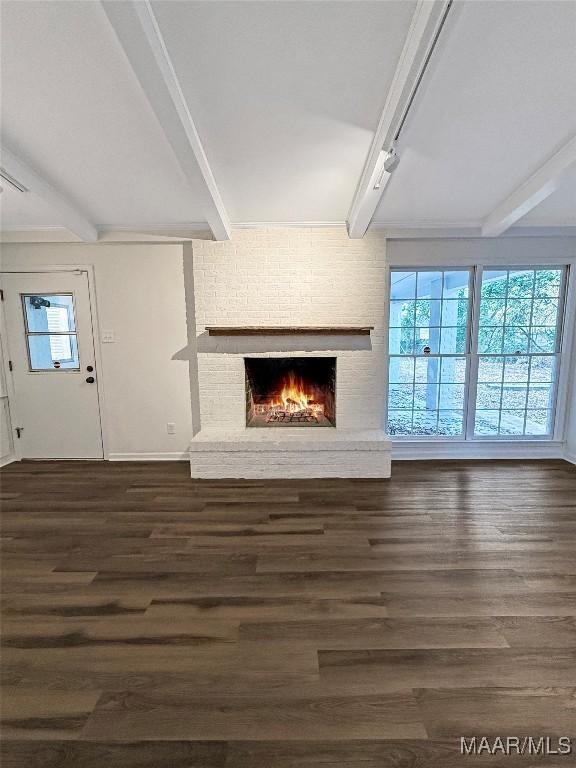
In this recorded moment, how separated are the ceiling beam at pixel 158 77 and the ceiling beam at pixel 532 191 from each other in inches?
95.8

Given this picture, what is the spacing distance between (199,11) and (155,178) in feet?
4.46

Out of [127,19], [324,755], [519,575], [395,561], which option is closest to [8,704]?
[324,755]

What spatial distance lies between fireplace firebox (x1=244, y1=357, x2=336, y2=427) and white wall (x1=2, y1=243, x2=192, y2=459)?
2.53 feet

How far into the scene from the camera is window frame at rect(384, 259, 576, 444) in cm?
357

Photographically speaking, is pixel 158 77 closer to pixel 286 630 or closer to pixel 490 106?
pixel 490 106

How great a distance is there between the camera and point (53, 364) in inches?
148

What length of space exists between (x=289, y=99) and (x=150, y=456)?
3.49 m

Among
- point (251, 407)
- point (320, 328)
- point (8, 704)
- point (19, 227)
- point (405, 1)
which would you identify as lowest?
point (8, 704)

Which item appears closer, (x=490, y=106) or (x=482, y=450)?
(x=490, y=106)

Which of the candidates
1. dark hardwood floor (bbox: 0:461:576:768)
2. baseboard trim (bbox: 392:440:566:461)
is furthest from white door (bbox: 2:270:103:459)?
baseboard trim (bbox: 392:440:566:461)

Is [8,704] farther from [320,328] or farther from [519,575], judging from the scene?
[320,328]

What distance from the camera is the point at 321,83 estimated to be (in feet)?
5.67

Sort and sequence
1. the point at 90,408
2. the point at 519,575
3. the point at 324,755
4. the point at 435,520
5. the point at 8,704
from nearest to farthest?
the point at 324,755 < the point at 8,704 < the point at 519,575 < the point at 435,520 < the point at 90,408

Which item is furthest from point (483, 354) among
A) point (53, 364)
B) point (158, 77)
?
point (53, 364)
